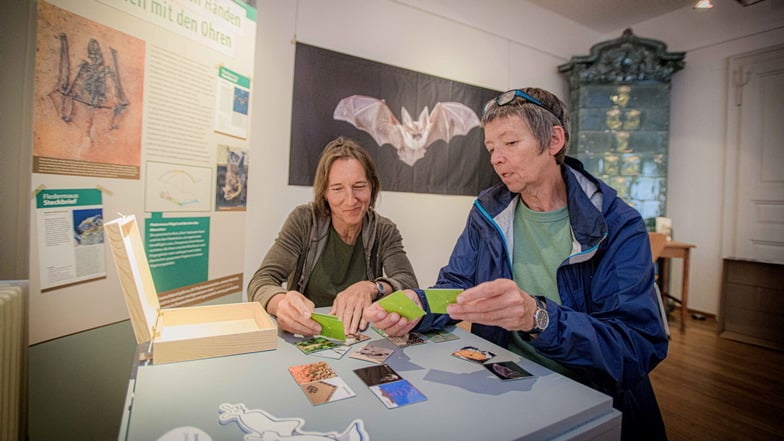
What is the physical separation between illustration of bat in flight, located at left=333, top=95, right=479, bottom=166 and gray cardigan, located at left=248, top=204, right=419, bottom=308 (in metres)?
1.61

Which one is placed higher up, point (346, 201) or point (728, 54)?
point (728, 54)

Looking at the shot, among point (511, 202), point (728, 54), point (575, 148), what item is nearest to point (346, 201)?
point (511, 202)

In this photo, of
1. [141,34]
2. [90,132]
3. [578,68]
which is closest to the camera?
[90,132]

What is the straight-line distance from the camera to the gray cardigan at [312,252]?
1.71 metres

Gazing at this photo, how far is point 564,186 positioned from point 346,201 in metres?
0.93

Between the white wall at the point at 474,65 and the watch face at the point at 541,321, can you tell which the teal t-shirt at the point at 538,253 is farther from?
the white wall at the point at 474,65

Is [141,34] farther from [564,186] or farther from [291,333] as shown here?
A: [564,186]

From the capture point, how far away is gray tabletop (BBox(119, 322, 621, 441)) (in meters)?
0.71

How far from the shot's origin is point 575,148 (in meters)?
4.82

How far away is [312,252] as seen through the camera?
1861 mm

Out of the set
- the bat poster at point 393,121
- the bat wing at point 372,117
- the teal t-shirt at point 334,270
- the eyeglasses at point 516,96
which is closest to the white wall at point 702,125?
the bat poster at point 393,121

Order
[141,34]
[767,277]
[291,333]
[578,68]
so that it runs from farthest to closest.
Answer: [578,68] → [767,277] → [141,34] → [291,333]

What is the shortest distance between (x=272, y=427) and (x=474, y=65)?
415 centimetres

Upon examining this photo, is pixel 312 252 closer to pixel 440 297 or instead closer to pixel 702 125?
pixel 440 297
